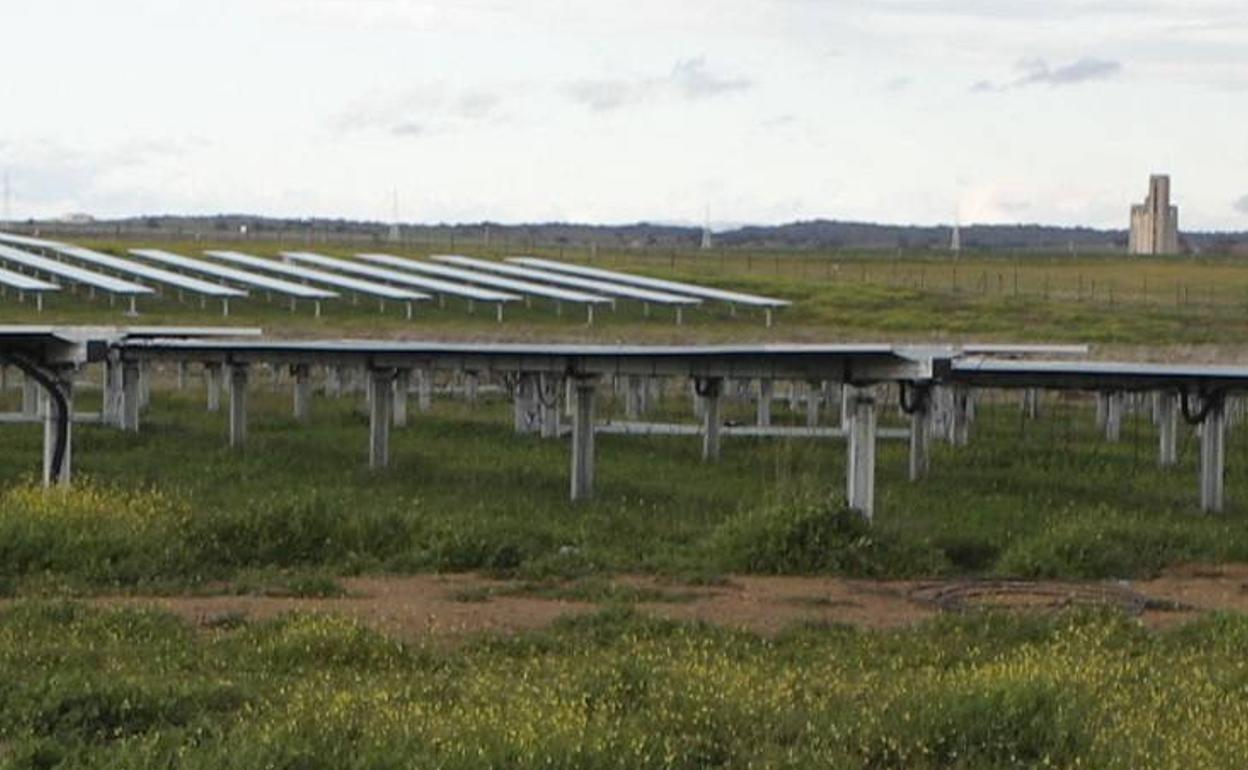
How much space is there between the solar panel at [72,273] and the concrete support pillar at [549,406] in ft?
49.5

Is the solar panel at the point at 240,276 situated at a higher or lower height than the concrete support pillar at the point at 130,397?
higher

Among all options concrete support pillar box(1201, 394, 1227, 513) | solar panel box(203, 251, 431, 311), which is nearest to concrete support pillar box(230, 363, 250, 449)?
concrete support pillar box(1201, 394, 1227, 513)

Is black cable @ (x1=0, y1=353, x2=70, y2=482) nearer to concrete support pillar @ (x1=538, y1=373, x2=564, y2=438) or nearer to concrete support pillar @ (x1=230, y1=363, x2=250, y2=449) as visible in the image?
concrete support pillar @ (x1=230, y1=363, x2=250, y2=449)

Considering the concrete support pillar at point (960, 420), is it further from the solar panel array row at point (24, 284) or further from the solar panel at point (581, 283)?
the solar panel array row at point (24, 284)

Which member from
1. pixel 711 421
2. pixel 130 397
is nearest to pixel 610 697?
pixel 711 421

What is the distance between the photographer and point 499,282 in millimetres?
50000

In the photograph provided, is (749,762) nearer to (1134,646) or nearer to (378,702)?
(378,702)

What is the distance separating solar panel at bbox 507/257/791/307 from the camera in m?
48.7

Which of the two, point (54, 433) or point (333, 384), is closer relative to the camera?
point (54, 433)

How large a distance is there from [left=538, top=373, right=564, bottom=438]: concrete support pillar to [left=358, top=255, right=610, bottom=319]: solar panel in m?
15.8

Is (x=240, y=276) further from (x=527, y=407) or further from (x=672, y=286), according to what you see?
(x=527, y=407)

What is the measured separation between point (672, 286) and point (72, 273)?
13.9 metres

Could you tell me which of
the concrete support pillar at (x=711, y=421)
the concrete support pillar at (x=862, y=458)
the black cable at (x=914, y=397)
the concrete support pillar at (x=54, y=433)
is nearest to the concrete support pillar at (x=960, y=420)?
the concrete support pillar at (x=711, y=421)

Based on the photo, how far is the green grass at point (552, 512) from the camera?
16.3m
